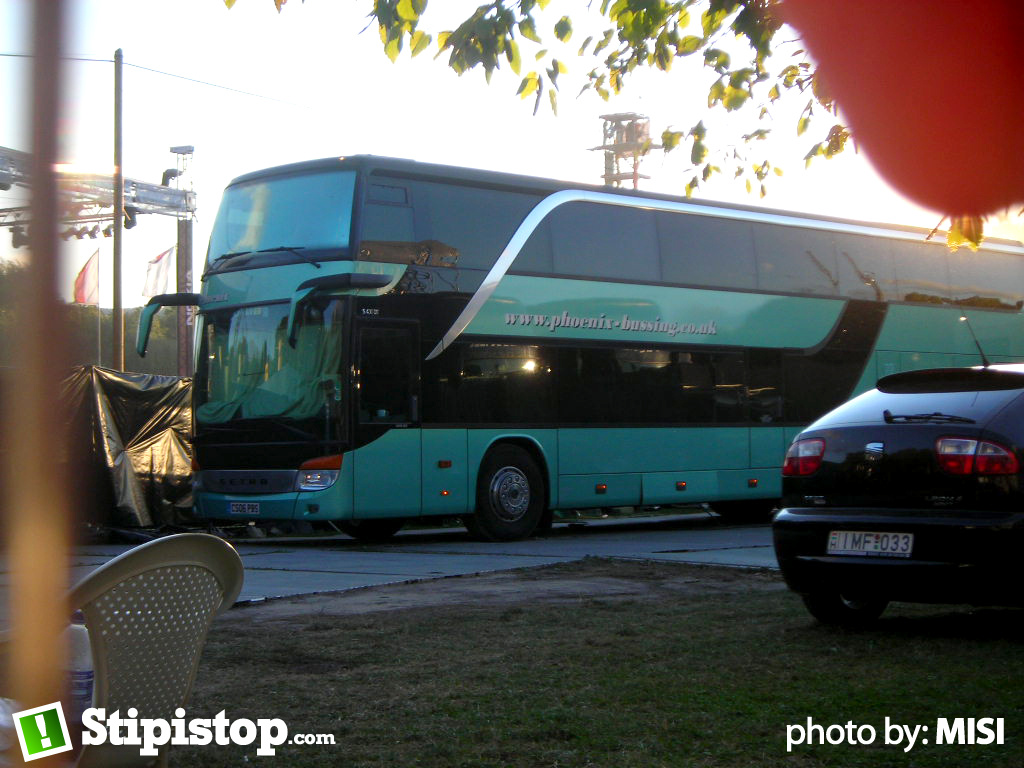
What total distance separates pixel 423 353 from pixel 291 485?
6.98ft

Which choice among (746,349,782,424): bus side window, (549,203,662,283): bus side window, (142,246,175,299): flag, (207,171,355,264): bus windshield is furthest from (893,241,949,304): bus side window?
(142,246,175,299): flag

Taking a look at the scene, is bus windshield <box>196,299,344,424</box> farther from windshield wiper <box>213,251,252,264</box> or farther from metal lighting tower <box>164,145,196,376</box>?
metal lighting tower <box>164,145,196,376</box>

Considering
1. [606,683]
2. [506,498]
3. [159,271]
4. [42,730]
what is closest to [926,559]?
[606,683]

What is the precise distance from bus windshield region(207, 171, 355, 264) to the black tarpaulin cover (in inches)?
71.3

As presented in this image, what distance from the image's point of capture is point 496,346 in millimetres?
15953

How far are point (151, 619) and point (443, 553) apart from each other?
36.2 feet

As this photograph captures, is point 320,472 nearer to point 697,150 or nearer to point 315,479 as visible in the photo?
point 315,479

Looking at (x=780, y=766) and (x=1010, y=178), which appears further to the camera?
(x=1010, y=178)

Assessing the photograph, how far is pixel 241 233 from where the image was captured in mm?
15531

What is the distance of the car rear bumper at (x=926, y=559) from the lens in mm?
6352

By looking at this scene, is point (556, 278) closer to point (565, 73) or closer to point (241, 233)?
point (241, 233)

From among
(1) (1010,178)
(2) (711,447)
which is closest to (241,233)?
(2) (711,447)

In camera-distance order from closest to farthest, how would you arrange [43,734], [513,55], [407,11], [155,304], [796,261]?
[43,734], [407,11], [513,55], [155,304], [796,261]

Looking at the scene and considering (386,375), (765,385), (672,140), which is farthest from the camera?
(765,385)
